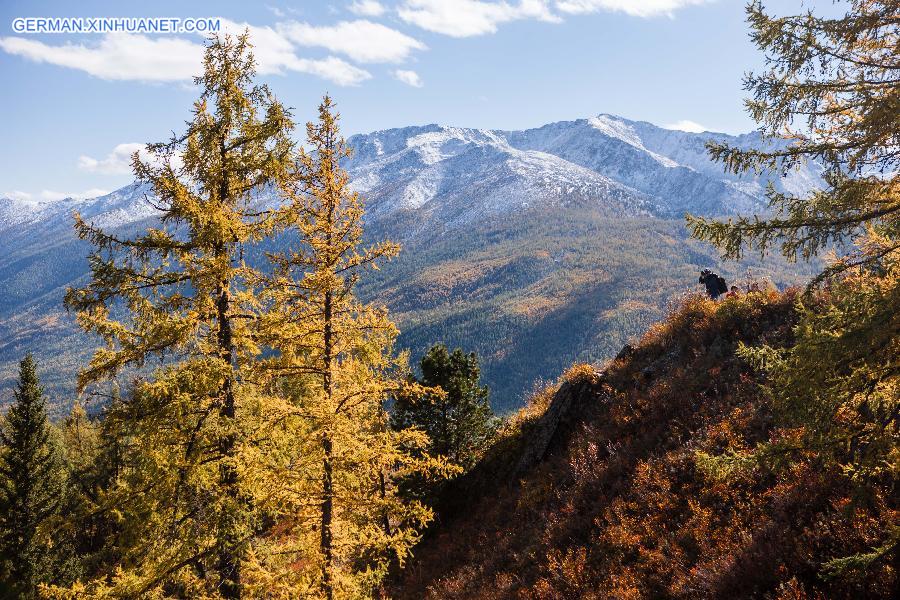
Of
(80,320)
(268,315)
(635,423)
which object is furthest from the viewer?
(635,423)

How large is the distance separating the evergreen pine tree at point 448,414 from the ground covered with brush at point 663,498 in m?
3.29

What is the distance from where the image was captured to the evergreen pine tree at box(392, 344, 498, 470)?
1029 inches

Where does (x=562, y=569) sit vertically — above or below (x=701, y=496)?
below

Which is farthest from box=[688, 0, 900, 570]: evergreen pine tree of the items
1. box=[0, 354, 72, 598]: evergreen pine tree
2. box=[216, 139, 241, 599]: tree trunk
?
box=[0, 354, 72, 598]: evergreen pine tree

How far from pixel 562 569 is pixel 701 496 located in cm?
368

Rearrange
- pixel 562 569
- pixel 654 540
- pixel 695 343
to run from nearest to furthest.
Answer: pixel 654 540 → pixel 562 569 → pixel 695 343

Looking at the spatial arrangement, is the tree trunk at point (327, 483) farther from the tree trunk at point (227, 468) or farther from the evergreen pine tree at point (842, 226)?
the evergreen pine tree at point (842, 226)

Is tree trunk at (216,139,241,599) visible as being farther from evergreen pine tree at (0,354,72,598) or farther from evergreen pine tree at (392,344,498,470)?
evergreen pine tree at (0,354,72,598)

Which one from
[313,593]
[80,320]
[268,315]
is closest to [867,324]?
[268,315]

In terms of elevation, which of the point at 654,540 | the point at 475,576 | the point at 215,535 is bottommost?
the point at 475,576

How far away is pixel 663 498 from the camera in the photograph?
12.0m

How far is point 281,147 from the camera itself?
10352 mm

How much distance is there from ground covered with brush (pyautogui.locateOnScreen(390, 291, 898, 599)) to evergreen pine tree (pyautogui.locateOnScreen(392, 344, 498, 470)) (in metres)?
3.29

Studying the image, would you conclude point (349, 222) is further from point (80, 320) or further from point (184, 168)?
point (80, 320)
